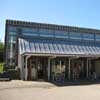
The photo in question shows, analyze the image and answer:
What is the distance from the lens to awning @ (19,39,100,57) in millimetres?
17016

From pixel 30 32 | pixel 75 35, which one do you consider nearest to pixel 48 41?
pixel 30 32

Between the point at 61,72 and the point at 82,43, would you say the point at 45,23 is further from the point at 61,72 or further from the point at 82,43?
the point at 61,72

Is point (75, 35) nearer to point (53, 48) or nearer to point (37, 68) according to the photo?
point (53, 48)

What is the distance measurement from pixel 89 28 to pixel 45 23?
8541mm

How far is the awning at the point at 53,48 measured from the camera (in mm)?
17016

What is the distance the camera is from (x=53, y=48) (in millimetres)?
18562

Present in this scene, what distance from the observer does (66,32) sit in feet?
101

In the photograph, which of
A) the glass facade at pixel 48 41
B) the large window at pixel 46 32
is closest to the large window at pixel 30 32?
the glass facade at pixel 48 41

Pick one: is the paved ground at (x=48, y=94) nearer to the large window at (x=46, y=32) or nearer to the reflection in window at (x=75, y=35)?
the large window at (x=46, y=32)

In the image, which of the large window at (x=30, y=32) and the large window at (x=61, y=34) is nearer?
the large window at (x=30, y=32)

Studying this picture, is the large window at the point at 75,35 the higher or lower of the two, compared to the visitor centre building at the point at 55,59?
higher

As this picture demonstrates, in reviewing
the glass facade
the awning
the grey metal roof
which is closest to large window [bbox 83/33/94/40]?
the glass facade

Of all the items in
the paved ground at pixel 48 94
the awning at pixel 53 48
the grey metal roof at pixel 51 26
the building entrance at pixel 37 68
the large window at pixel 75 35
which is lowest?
the paved ground at pixel 48 94

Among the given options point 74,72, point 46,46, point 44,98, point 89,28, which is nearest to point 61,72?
point 74,72
